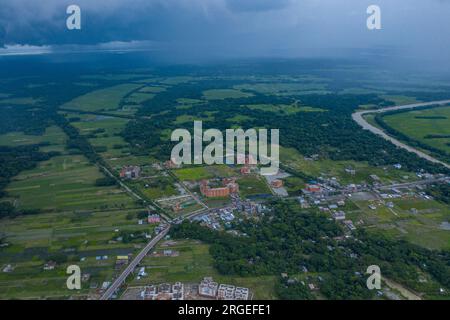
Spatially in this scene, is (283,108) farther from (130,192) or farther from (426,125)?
(130,192)

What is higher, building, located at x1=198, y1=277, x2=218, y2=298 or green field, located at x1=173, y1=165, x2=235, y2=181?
green field, located at x1=173, y1=165, x2=235, y2=181

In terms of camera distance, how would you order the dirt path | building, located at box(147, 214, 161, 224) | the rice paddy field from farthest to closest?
building, located at box(147, 214, 161, 224) < the rice paddy field < the dirt path

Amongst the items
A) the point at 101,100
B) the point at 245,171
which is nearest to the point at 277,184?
the point at 245,171

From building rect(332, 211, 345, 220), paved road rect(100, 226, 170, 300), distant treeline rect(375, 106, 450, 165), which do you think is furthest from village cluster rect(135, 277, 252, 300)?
distant treeline rect(375, 106, 450, 165)

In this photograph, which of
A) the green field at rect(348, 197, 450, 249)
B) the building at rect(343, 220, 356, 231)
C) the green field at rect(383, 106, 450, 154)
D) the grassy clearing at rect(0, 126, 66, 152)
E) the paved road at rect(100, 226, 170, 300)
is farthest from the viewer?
the green field at rect(383, 106, 450, 154)

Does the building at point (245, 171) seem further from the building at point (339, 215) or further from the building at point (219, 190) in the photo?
the building at point (339, 215)

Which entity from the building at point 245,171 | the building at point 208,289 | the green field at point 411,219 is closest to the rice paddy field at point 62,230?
the building at point 208,289

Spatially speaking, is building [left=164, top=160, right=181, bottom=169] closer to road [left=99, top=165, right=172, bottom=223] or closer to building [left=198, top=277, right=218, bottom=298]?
road [left=99, top=165, right=172, bottom=223]
